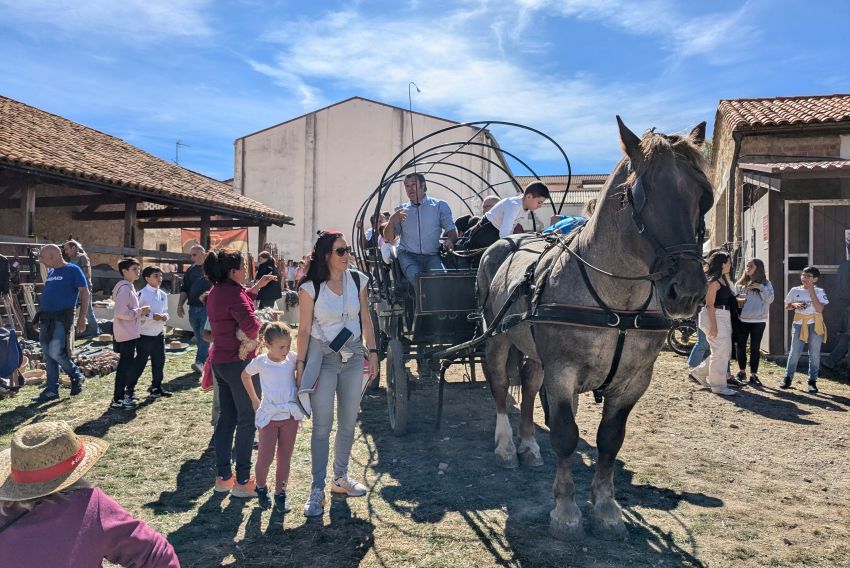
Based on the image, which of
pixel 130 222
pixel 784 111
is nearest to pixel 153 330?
pixel 130 222

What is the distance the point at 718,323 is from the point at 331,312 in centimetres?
606

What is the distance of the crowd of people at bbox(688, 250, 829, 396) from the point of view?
7859 mm

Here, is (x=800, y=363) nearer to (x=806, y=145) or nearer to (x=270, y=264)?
(x=806, y=145)

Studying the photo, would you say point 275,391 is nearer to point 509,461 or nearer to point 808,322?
point 509,461

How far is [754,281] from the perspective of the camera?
860cm

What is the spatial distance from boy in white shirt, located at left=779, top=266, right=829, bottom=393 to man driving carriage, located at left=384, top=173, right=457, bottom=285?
5.56 meters

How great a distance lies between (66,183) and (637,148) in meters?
12.1

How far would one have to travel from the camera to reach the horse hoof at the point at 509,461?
4905 millimetres

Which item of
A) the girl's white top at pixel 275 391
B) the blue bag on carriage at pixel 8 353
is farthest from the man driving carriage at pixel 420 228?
→ the blue bag on carriage at pixel 8 353

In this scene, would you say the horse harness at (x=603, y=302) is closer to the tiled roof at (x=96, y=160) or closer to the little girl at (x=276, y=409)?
the little girl at (x=276, y=409)

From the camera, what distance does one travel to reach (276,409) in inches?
156

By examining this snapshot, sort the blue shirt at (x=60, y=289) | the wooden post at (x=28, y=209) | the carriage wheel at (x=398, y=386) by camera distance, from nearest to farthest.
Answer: the carriage wheel at (x=398, y=386)
the blue shirt at (x=60, y=289)
the wooden post at (x=28, y=209)

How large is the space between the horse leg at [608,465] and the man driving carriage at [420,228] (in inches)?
102

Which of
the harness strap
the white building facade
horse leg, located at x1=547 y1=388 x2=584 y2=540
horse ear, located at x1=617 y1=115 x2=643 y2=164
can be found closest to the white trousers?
the harness strap
